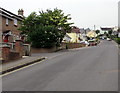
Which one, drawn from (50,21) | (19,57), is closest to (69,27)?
(50,21)

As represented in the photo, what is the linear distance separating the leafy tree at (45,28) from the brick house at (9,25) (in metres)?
1.92

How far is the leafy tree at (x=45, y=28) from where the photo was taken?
41.1 m

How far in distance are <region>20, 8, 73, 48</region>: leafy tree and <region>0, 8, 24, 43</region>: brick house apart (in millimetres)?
1917

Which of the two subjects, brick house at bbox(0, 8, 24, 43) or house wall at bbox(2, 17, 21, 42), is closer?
brick house at bbox(0, 8, 24, 43)

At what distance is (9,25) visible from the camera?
44344 mm

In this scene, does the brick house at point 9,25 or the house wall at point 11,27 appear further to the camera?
the house wall at point 11,27

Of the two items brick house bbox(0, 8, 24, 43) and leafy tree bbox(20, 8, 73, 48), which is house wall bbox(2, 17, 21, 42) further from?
leafy tree bbox(20, 8, 73, 48)

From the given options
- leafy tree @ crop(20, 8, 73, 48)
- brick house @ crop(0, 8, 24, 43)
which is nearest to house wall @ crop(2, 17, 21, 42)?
brick house @ crop(0, 8, 24, 43)

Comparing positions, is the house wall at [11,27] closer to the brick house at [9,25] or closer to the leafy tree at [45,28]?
the brick house at [9,25]

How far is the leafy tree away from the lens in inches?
1619

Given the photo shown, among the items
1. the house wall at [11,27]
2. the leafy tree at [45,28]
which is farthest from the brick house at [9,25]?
the leafy tree at [45,28]

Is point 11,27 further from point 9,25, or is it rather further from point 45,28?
point 45,28

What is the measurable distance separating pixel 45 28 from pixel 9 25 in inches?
257

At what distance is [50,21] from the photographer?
4653 centimetres
